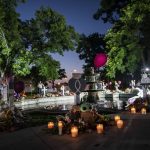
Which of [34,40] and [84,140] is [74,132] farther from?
[34,40]

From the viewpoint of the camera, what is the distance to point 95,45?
82.3 meters

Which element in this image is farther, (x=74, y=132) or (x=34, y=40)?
(x=34, y=40)

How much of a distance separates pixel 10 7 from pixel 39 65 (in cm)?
934

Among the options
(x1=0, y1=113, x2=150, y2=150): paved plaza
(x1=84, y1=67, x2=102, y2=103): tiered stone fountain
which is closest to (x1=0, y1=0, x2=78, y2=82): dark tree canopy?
(x1=84, y1=67, x2=102, y2=103): tiered stone fountain

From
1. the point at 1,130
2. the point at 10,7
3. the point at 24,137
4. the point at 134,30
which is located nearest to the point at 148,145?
the point at 24,137

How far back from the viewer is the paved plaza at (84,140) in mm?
11547

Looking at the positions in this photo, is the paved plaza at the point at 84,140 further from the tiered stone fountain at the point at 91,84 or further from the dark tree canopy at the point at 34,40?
the dark tree canopy at the point at 34,40

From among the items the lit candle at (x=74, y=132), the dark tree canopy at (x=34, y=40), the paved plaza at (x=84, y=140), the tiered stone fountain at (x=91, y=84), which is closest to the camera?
the paved plaza at (x=84, y=140)

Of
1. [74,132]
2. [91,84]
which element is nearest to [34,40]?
[91,84]

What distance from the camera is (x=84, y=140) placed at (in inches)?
502

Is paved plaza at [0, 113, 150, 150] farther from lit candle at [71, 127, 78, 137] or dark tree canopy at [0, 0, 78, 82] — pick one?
dark tree canopy at [0, 0, 78, 82]

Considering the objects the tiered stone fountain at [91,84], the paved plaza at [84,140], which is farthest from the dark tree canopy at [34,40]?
the paved plaza at [84,140]

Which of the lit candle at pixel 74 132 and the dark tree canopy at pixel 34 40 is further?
the dark tree canopy at pixel 34 40

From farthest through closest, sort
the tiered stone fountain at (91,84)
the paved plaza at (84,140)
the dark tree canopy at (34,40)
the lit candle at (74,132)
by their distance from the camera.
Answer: the dark tree canopy at (34,40), the tiered stone fountain at (91,84), the lit candle at (74,132), the paved plaza at (84,140)
